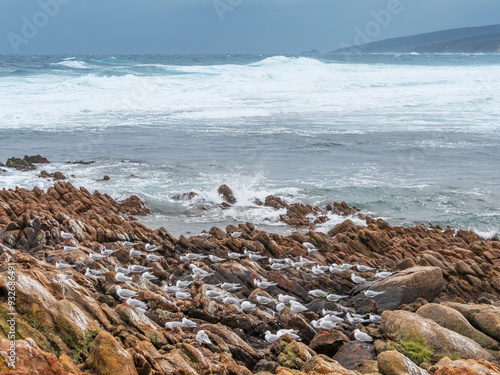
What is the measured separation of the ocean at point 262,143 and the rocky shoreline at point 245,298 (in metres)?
2.98

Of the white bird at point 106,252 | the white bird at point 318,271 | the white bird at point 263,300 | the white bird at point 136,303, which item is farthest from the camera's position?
the white bird at point 106,252

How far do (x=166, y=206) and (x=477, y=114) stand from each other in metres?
28.3

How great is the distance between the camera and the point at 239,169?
2242 centimetres

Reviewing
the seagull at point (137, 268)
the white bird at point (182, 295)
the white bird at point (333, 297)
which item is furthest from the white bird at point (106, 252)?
the white bird at point (333, 297)

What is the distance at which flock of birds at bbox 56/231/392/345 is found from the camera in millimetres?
8078

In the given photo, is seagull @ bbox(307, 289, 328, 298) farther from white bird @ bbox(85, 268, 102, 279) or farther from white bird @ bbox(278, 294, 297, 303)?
white bird @ bbox(85, 268, 102, 279)

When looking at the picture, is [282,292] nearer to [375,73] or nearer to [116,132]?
[116,132]

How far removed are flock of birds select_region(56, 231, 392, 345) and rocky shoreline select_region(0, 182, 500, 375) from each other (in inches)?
2.1

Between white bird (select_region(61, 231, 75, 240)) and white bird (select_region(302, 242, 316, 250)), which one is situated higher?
white bird (select_region(61, 231, 75, 240))

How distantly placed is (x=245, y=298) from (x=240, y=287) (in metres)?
0.49

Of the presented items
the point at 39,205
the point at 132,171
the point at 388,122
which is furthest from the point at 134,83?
the point at 39,205

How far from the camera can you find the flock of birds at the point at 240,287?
808cm

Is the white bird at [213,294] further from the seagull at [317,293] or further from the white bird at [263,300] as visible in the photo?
the seagull at [317,293]

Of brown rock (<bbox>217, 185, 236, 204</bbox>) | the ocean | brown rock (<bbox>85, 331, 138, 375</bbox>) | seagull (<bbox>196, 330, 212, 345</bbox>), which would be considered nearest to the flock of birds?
seagull (<bbox>196, 330, 212, 345</bbox>)
